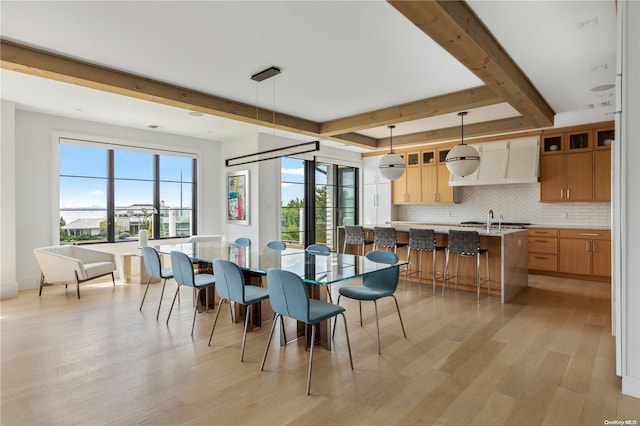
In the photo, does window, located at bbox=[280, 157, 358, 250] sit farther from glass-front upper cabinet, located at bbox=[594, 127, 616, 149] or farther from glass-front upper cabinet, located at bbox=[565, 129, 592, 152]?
glass-front upper cabinet, located at bbox=[594, 127, 616, 149]

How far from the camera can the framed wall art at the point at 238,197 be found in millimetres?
7043

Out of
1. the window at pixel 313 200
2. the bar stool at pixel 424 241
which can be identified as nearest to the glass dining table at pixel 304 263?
the bar stool at pixel 424 241

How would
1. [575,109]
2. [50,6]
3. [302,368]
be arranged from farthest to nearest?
[575,109] → [302,368] → [50,6]

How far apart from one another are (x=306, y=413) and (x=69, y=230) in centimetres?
570

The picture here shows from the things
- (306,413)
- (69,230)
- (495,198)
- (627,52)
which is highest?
(627,52)

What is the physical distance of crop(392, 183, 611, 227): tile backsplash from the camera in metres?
6.29

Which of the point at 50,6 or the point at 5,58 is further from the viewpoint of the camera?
the point at 5,58

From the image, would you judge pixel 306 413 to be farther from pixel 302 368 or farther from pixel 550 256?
pixel 550 256

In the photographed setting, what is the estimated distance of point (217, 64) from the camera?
11.9 ft

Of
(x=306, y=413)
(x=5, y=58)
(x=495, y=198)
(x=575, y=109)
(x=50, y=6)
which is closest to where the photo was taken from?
(x=306, y=413)

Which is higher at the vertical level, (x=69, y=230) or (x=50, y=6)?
(x=50, y=6)

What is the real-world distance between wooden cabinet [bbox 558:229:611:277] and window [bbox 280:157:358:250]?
455 centimetres

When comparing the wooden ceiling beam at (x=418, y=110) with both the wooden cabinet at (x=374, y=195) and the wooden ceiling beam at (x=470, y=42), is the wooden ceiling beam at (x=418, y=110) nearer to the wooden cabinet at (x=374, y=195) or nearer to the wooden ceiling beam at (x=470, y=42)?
the wooden ceiling beam at (x=470, y=42)

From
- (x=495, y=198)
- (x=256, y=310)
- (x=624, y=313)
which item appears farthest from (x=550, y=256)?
(x=256, y=310)
